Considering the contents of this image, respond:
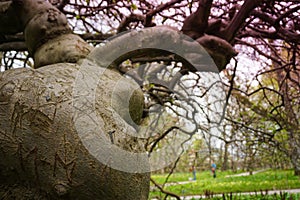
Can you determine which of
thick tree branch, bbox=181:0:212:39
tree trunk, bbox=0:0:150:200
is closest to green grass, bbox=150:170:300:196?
thick tree branch, bbox=181:0:212:39

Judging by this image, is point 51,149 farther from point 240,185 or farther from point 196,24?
point 240,185

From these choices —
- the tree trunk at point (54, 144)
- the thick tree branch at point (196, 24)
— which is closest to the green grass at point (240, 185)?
the thick tree branch at point (196, 24)

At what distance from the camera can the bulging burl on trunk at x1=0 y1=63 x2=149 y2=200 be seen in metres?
1.17

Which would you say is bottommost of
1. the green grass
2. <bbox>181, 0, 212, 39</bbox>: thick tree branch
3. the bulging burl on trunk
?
the green grass

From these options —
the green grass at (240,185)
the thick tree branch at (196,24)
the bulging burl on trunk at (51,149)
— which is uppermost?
the thick tree branch at (196,24)

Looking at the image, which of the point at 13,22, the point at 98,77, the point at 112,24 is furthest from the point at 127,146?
the point at 112,24

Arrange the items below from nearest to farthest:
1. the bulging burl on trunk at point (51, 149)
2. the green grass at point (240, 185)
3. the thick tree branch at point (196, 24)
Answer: the bulging burl on trunk at point (51, 149) < the thick tree branch at point (196, 24) < the green grass at point (240, 185)

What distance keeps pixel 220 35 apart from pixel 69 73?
103cm

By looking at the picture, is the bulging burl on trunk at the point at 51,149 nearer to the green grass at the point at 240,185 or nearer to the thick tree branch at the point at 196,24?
the thick tree branch at the point at 196,24

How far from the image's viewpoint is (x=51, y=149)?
1188 mm

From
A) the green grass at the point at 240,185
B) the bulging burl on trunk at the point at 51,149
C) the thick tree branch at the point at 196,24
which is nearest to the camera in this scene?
the bulging burl on trunk at the point at 51,149

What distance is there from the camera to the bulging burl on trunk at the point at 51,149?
1175mm

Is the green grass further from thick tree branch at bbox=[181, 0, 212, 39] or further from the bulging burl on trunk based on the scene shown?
the bulging burl on trunk

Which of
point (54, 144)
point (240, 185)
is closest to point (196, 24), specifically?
point (54, 144)
